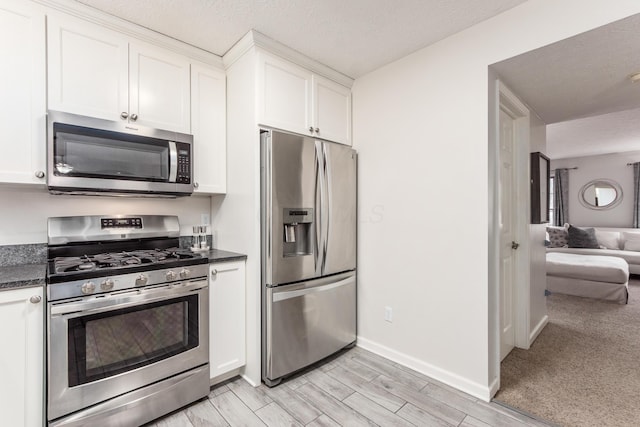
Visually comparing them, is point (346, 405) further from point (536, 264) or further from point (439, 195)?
point (536, 264)

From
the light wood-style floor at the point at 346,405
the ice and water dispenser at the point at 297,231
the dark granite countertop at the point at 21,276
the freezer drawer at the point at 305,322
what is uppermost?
the ice and water dispenser at the point at 297,231

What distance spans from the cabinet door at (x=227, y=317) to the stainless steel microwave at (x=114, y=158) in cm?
68

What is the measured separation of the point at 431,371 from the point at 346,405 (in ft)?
2.40

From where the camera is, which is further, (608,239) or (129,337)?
(608,239)

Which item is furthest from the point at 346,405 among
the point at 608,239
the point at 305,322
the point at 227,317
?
the point at 608,239

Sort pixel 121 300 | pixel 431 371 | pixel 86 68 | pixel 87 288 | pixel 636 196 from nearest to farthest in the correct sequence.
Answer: pixel 87 288, pixel 121 300, pixel 86 68, pixel 431 371, pixel 636 196

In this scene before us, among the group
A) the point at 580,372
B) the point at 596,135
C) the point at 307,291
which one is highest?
the point at 596,135

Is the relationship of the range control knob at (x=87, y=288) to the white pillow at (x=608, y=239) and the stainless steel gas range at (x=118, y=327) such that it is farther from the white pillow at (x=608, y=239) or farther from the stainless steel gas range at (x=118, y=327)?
the white pillow at (x=608, y=239)

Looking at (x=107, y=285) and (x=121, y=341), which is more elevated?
(x=107, y=285)

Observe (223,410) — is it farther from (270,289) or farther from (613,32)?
(613,32)

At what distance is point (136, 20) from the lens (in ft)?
6.43

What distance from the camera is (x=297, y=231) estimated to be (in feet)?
7.59

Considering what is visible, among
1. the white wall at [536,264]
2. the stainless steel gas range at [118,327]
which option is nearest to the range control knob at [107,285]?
the stainless steel gas range at [118,327]

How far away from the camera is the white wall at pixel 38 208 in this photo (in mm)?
1846
